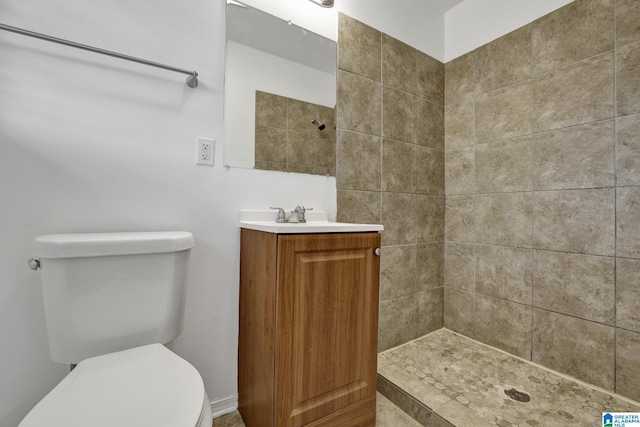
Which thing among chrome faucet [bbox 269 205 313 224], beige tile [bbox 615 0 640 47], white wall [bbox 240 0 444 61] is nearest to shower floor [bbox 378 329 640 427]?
chrome faucet [bbox 269 205 313 224]

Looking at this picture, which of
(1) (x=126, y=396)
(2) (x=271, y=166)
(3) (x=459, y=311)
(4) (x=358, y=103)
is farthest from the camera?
(3) (x=459, y=311)

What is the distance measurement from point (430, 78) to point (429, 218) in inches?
39.6

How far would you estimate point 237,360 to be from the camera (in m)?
1.23

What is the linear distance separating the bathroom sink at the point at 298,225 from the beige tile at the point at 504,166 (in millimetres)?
1038

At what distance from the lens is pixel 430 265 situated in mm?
1873

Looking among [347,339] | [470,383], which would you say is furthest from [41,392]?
[470,383]

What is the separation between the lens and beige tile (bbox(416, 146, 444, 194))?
1.82 m

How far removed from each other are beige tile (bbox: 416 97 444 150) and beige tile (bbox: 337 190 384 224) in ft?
1.91

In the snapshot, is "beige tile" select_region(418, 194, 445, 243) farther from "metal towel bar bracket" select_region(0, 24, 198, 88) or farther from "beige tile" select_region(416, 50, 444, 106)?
"metal towel bar bracket" select_region(0, 24, 198, 88)

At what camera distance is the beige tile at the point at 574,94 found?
4.16 feet

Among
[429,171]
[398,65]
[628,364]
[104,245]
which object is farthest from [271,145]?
[628,364]

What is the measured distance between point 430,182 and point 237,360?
1627 millimetres

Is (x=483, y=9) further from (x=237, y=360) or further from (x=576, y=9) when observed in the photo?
(x=237, y=360)

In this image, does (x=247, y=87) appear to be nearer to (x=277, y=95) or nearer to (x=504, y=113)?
(x=277, y=95)
